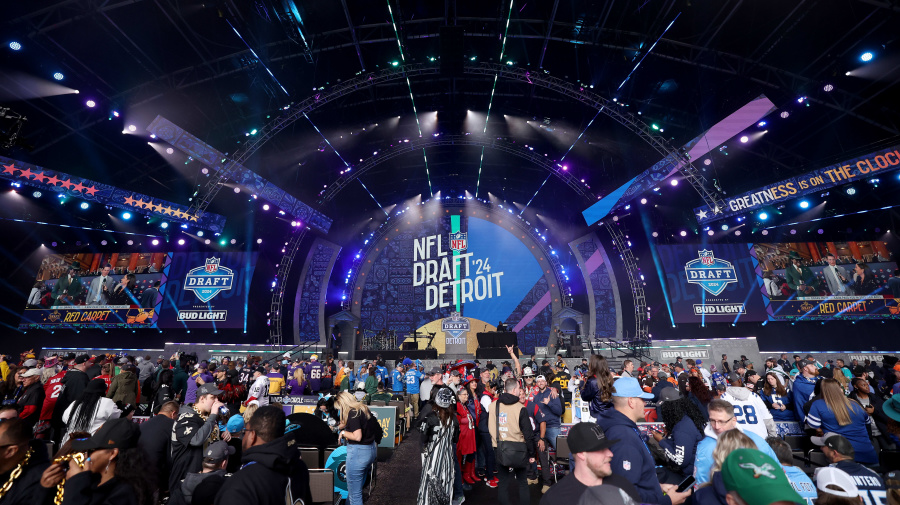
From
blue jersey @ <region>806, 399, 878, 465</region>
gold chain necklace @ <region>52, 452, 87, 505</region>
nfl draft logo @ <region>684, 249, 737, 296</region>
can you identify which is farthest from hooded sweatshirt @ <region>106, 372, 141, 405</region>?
nfl draft logo @ <region>684, 249, 737, 296</region>

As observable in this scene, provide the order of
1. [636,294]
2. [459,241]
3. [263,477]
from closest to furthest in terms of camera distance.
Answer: [263,477]
[636,294]
[459,241]

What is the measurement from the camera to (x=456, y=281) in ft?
77.3

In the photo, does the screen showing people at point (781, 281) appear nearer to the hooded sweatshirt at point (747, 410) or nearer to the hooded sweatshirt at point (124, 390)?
the hooded sweatshirt at point (747, 410)

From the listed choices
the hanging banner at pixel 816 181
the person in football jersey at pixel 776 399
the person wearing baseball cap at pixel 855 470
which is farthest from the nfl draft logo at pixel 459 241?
the person wearing baseball cap at pixel 855 470

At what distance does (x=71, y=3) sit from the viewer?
34.6ft

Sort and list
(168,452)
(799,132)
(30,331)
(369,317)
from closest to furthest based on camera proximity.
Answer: (168,452) < (799,132) < (30,331) < (369,317)

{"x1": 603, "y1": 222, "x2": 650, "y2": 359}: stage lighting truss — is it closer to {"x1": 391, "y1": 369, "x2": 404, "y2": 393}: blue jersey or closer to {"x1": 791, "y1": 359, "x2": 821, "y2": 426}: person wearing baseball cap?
{"x1": 391, "y1": 369, "x2": 404, "y2": 393}: blue jersey

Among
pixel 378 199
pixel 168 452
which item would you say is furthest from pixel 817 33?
pixel 378 199

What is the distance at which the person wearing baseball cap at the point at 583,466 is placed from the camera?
2.13 m

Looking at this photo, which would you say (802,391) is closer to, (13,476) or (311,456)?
(311,456)

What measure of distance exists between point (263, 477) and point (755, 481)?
2.48 m

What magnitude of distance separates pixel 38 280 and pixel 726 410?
2954 centimetres

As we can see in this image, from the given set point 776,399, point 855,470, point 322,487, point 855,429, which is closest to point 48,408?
point 322,487

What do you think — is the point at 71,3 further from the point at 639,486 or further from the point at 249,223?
the point at 639,486
